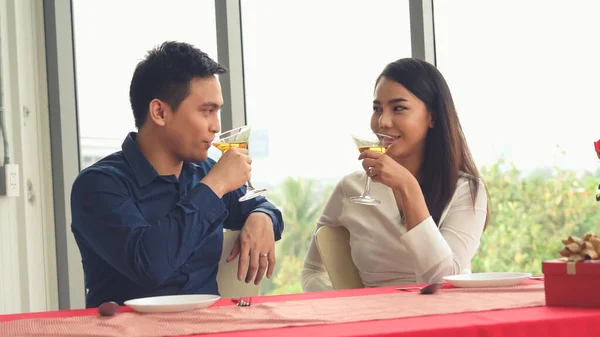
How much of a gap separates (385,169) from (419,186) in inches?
5.7

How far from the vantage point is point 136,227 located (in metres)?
2.05

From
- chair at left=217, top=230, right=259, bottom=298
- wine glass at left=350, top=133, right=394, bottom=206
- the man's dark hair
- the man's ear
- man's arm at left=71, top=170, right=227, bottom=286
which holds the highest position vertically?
the man's dark hair

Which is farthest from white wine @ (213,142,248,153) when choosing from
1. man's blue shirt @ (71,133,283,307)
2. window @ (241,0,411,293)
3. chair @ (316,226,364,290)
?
window @ (241,0,411,293)

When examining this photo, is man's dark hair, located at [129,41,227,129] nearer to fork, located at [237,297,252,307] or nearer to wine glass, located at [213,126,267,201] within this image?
wine glass, located at [213,126,267,201]

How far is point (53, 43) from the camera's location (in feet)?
12.7

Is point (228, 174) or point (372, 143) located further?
point (372, 143)

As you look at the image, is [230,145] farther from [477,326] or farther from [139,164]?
[477,326]

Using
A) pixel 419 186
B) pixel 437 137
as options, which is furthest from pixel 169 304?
pixel 437 137

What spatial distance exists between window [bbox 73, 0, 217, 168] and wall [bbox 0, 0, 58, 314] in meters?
Result: 0.22

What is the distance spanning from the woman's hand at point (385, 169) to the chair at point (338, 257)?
1.09ft

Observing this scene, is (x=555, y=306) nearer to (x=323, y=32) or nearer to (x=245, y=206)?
(x=245, y=206)

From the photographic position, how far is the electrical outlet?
140 inches

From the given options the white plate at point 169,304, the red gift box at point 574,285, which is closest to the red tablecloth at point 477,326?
the red gift box at point 574,285

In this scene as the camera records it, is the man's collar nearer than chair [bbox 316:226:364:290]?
Yes
